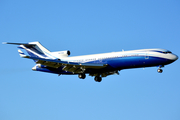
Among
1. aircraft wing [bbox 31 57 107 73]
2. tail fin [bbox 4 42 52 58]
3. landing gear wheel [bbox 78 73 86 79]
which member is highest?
tail fin [bbox 4 42 52 58]

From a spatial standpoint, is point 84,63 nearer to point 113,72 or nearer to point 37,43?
point 113,72

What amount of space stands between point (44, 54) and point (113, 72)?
39.1 feet

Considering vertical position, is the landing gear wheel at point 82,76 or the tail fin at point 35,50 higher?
the tail fin at point 35,50

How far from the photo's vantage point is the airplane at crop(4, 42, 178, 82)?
42.7m

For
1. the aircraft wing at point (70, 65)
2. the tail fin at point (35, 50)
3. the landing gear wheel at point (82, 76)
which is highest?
the tail fin at point (35, 50)

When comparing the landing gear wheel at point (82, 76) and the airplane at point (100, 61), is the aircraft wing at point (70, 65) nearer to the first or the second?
the airplane at point (100, 61)

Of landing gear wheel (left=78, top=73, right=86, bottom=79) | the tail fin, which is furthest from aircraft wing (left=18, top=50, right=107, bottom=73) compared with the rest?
the tail fin

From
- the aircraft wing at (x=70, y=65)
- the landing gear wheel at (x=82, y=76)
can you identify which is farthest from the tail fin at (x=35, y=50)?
the landing gear wheel at (x=82, y=76)

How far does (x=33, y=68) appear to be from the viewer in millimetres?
49938

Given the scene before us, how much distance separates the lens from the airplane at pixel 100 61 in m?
42.7

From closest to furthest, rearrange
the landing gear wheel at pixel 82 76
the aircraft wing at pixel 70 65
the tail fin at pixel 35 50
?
1. the aircraft wing at pixel 70 65
2. the landing gear wheel at pixel 82 76
3. the tail fin at pixel 35 50

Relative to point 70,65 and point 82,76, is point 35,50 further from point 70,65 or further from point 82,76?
point 82,76

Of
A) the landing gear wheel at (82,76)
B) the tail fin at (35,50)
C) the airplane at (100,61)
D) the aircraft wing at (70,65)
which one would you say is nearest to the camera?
the airplane at (100,61)

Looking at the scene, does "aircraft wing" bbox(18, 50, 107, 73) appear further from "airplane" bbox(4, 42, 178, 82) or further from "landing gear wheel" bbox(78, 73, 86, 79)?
"landing gear wheel" bbox(78, 73, 86, 79)
